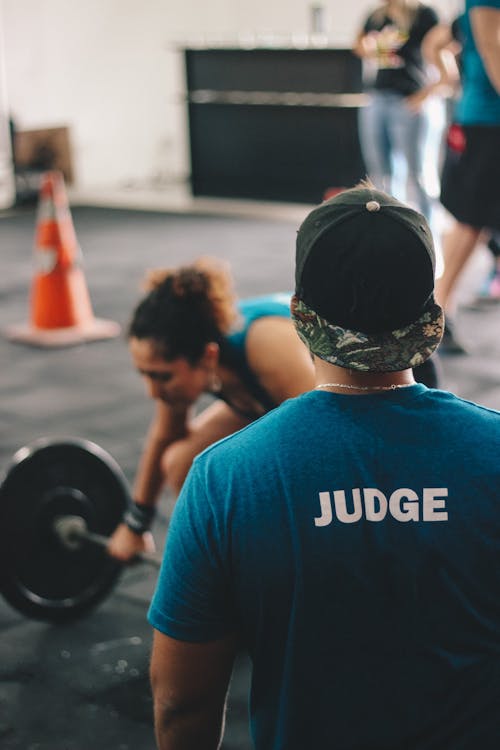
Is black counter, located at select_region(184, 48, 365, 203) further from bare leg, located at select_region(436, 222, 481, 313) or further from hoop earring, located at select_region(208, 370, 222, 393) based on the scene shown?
hoop earring, located at select_region(208, 370, 222, 393)

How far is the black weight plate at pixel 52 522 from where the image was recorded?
2562 mm

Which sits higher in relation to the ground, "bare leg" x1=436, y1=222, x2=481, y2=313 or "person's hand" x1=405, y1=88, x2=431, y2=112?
"person's hand" x1=405, y1=88, x2=431, y2=112

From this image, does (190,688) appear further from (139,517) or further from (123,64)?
(123,64)

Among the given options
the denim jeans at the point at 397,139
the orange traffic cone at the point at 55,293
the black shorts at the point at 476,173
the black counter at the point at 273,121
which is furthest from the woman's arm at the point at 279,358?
the black counter at the point at 273,121

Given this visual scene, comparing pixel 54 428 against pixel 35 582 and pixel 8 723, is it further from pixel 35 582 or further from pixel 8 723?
pixel 8 723

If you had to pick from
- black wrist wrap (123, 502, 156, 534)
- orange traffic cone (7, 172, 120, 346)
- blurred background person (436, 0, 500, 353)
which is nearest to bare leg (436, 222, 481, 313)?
blurred background person (436, 0, 500, 353)

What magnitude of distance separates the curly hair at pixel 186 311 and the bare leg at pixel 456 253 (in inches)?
84.7

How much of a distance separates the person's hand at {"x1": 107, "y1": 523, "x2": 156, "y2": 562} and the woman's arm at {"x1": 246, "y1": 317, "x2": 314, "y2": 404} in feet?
1.65

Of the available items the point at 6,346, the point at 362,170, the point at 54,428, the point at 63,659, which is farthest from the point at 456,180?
the point at 362,170

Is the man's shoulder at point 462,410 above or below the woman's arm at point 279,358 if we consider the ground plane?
above

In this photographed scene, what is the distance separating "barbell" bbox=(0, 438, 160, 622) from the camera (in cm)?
256

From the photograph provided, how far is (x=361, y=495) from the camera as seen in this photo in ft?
3.46

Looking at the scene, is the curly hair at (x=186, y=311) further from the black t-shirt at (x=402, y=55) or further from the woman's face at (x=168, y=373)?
the black t-shirt at (x=402, y=55)

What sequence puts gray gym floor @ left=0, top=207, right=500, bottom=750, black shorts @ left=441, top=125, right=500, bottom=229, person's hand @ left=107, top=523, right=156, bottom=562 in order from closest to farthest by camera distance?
gray gym floor @ left=0, top=207, right=500, bottom=750 → person's hand @ left=107, top=523, right=156, bottom=562 → black shorts @ left=441, top=125, right=500, bottom=229
